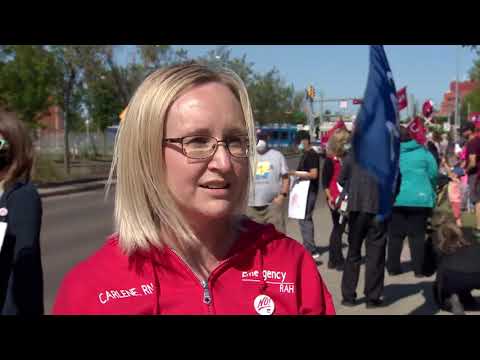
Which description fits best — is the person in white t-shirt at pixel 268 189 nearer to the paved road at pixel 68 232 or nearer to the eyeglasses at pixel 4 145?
the paved road at pixel 68 232

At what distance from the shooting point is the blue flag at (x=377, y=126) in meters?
3.65

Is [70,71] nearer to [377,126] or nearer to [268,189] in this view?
[268,189]

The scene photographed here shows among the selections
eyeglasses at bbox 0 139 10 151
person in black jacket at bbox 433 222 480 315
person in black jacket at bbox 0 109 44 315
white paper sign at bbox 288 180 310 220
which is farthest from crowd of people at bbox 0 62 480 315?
white paper sign at bbox 288 180 310 220

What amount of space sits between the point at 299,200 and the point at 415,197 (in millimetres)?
1725

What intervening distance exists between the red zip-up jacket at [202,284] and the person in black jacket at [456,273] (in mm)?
4036

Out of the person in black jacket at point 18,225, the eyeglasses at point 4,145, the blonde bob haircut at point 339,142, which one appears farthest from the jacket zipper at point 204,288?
the blonde bob haircut at point 339,142

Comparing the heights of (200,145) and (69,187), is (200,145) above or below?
above

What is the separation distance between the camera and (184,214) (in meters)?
1.76

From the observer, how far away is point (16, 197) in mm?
2775

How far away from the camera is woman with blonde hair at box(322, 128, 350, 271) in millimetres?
7770

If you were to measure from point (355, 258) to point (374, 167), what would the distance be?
8.48 ft

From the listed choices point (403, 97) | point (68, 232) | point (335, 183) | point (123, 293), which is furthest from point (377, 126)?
point (68, 232)

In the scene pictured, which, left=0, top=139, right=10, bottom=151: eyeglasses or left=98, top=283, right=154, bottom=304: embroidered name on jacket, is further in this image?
left=0, top=139, right=10, bottom=151: eyeglasses

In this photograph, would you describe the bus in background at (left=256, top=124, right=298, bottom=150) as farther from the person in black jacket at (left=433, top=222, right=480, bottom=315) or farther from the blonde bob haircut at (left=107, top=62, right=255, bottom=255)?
the blonde bob haircut at (left=107, top=62, right=255, bottom=255)
